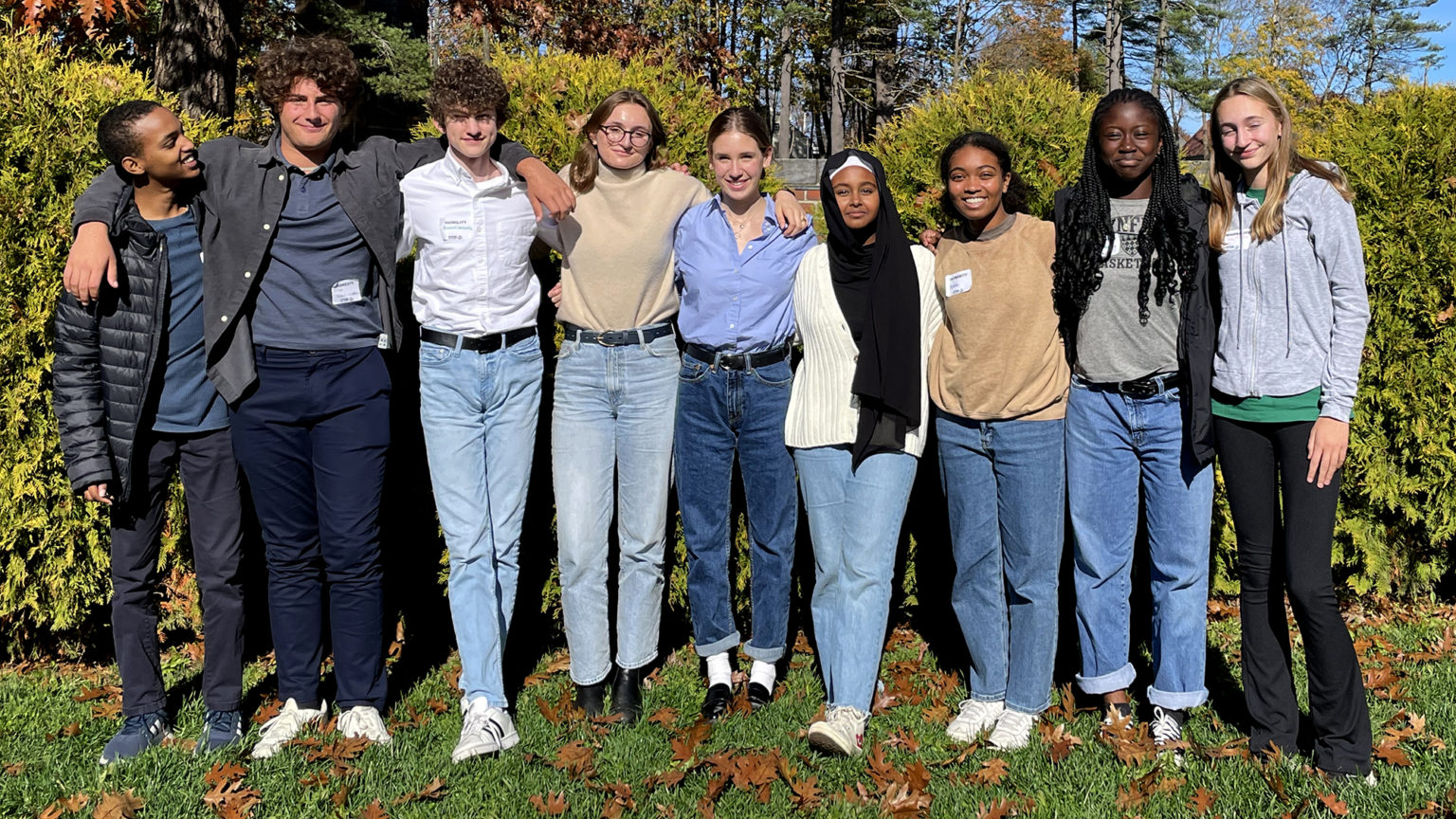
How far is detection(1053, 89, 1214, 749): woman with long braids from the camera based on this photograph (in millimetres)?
3574

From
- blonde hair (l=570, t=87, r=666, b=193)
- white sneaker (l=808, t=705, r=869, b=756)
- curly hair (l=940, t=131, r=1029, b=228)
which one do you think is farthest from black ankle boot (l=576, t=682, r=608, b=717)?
curly hair (l=940, t=131, r=1029, b=228)

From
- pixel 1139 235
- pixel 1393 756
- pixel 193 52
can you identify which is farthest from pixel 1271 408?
pixel 193 52

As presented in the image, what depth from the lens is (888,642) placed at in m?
5.20

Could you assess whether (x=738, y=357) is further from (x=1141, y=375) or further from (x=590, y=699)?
(x=590, y=699)

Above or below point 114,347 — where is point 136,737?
below

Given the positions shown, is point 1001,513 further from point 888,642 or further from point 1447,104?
point 1447,104

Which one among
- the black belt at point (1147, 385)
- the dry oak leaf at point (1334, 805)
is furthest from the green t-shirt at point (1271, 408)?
the dry oak leaf at point (1334, 805)

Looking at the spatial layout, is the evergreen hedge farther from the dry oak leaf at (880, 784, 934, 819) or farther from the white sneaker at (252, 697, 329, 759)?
the dry oak leaf at (880, 784, 934, 819)

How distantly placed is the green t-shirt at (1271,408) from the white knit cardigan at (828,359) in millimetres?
1043

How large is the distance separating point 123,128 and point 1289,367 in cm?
417

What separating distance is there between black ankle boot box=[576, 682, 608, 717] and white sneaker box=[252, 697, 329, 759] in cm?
104

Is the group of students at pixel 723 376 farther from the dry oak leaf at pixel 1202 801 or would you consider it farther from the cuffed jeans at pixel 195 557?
the dry oak leaf at pixel 1202 801

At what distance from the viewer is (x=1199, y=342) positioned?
3549 millimetres

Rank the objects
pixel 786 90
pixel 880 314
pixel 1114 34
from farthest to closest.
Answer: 1. pixel 1114 34
2. pixel 786 90
3. pixel 880 314
